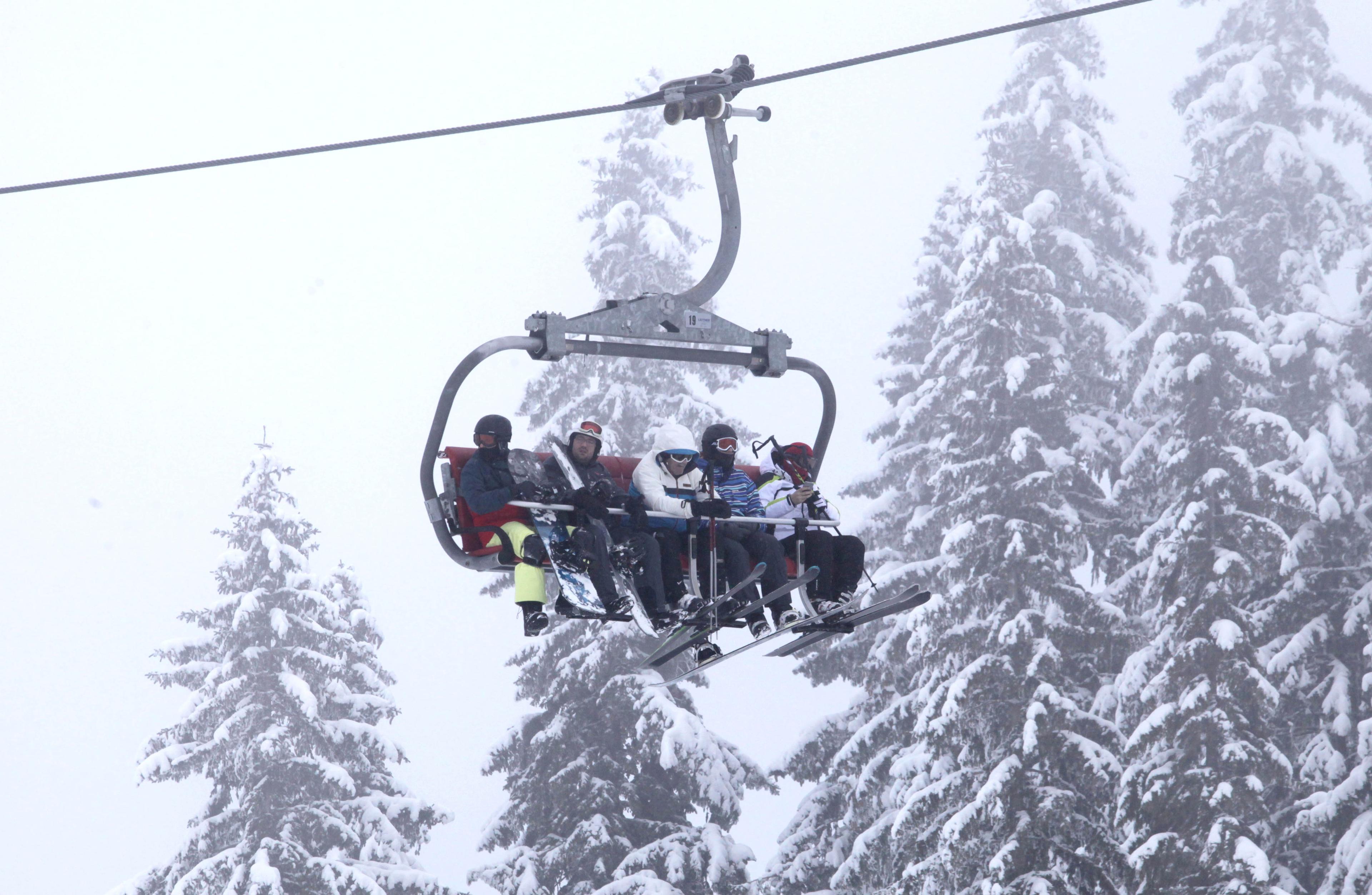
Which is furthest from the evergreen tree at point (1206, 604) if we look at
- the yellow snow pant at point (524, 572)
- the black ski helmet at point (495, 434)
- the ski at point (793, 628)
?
the black ski helmet at point (495, 434)

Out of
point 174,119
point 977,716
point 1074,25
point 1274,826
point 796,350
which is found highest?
point 174,119

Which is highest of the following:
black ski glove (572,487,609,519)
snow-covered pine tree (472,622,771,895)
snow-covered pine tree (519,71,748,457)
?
snow-covered pine tree (519,71,748,457)

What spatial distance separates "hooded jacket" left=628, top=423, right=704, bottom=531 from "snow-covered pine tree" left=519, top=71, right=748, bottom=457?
482 inches

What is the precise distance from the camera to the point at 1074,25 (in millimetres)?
28953

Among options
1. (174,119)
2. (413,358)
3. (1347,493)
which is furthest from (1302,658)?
(174,119)

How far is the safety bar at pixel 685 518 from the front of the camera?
10.2m

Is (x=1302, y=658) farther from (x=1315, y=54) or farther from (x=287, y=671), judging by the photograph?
(x=287, y=671)

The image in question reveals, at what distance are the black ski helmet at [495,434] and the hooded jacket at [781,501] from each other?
5.86 feet

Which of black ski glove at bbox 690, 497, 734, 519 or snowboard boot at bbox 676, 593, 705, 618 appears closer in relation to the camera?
snowboard boot at bbox 676, 593, 705, 618

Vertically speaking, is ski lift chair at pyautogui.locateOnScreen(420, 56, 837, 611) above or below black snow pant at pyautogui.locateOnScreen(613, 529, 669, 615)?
above

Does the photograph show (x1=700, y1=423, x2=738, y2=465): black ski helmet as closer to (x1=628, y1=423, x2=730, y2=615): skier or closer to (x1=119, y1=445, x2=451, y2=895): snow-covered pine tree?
(x1=628, y1=423, x2=730, y2=615): skier

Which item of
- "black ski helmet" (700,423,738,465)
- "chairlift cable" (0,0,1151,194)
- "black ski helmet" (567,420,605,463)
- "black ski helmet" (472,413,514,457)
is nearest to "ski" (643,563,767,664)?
"black ski helmet" (700,423,738,465)

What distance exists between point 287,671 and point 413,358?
74.9m

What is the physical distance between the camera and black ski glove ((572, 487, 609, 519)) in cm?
1032
